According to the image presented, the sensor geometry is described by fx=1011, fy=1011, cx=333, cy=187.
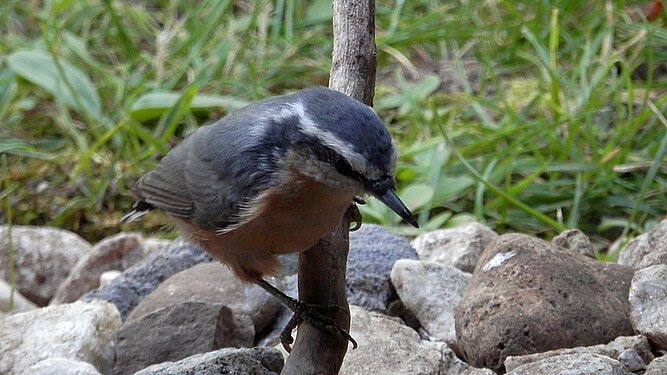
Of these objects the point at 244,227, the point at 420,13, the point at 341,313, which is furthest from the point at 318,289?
the point at 420,13

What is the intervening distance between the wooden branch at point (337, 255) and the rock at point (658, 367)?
2.47ft

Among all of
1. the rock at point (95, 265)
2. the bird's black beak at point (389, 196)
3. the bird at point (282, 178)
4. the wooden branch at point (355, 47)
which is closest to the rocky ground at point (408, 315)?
the rock at point (95, 265)

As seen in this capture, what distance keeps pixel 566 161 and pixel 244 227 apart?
8.54ft

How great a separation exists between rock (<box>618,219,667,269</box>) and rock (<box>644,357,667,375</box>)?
2.10ft

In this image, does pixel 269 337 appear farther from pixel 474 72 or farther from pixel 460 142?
pixel 474 72

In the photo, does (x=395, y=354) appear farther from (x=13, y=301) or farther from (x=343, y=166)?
(x=13, y=301)

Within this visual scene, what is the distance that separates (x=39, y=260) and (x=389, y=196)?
2462 mm

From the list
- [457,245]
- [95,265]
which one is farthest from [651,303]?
[95,265]

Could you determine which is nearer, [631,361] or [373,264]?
[631,361]

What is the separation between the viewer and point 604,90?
5395mm

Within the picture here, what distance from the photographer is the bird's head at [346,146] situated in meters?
2.37

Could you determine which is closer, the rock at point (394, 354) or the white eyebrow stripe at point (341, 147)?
the white eyebrow stripe at point (341, 147)

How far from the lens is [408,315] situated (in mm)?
3541

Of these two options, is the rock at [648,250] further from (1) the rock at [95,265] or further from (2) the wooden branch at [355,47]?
(1) the rock at [95,265]
